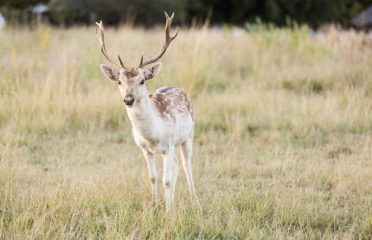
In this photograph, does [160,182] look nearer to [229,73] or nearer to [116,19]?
[229,73]

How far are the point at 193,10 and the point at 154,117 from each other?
2376 cm

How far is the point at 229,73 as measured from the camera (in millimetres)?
13102

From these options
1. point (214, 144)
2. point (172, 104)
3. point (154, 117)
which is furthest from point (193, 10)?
point (154, 117)

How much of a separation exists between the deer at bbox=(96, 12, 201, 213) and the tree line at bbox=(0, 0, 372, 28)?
1957 cm

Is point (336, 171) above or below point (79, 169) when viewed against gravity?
above

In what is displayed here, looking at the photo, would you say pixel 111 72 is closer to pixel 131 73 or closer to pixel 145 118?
pixel 131 73

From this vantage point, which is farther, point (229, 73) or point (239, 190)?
point (229, 73)

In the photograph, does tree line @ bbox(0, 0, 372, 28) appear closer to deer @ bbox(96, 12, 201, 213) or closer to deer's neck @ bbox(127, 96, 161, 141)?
deer @ bbox(96, 12, 201, 213)

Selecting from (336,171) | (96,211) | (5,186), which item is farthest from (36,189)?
(336,171)

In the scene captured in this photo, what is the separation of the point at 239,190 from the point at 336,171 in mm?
1088

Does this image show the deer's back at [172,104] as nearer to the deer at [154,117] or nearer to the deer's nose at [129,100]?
the deer at [154,117]

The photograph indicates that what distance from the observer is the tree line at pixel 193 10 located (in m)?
26.7

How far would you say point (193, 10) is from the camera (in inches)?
1139

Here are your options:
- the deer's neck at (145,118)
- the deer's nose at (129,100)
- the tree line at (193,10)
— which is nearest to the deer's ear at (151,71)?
the deer's neck at (145,118)
